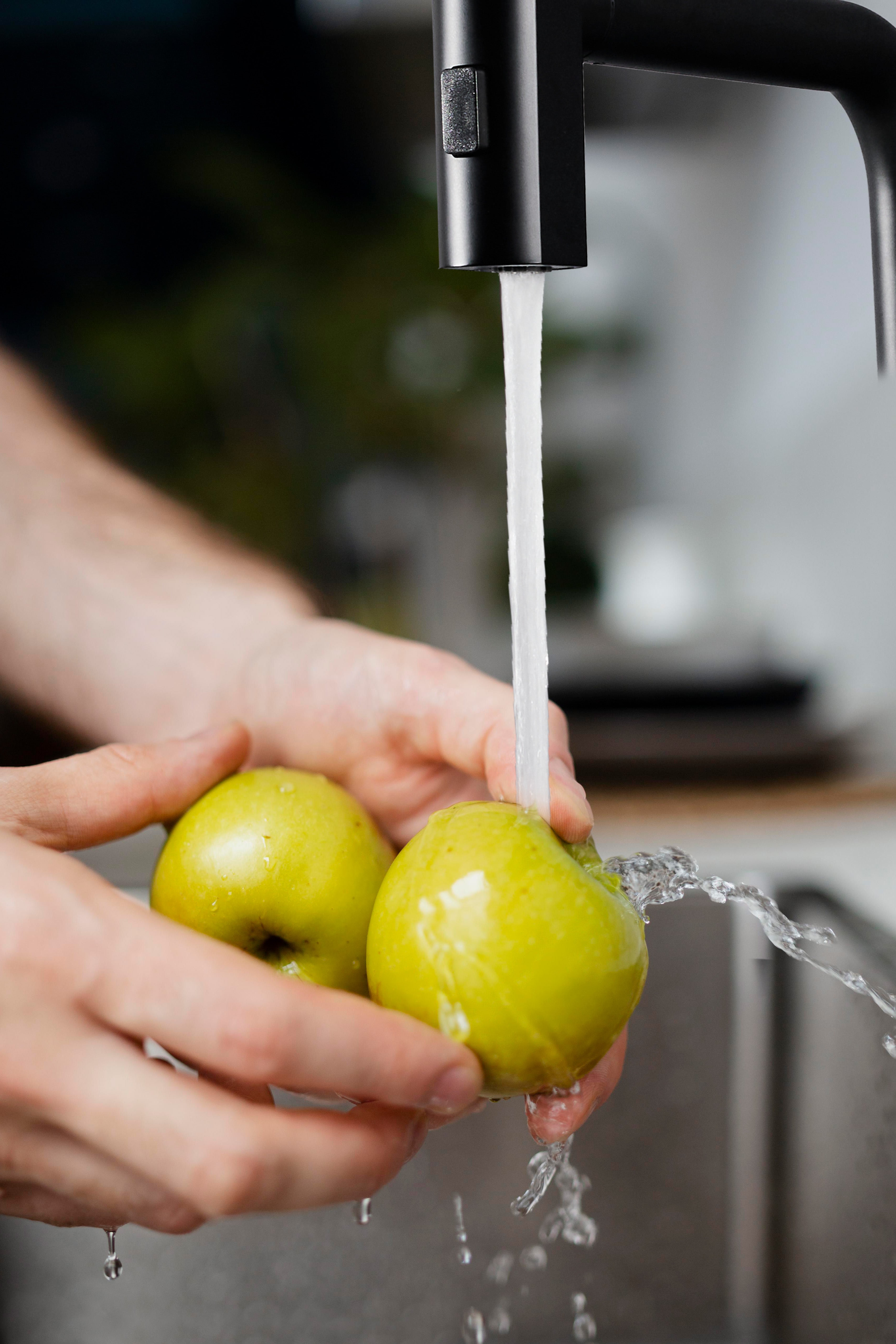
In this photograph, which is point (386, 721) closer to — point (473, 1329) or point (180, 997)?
point (180, 997)

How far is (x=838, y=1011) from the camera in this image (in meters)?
0.90

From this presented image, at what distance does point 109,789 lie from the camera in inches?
26.0

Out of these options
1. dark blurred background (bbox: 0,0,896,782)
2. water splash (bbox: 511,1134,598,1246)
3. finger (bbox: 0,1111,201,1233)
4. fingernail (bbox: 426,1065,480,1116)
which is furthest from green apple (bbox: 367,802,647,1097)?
dark blurred background (bbox: 0,0,896,782)

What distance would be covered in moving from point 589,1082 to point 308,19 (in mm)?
1841

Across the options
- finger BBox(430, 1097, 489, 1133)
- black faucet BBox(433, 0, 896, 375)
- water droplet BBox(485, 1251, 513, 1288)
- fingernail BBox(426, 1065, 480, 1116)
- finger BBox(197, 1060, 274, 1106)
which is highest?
black faucet BBox(433, 0, 896, 375)

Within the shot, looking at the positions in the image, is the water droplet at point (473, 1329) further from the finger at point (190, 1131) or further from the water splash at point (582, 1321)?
the finger at point (190, 1131)

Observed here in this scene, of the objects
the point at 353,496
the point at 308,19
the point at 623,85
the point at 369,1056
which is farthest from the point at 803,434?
the point at 369,1056

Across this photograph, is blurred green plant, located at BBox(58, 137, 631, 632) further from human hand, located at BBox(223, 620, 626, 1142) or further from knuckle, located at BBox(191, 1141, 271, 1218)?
knuckle, located at BBox(191, 1141, 271, 1218)

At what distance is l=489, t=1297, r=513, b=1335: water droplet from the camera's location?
92 cm

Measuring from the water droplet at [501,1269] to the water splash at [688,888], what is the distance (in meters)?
0.43

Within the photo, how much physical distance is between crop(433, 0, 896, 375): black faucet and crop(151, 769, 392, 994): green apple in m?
0.32

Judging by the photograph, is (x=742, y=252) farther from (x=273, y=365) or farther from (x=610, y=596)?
(x=273, y=365)

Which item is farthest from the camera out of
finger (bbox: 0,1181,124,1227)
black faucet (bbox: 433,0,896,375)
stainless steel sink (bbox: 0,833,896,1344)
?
stainless steel sink (bbox: 0,833,896,1344)

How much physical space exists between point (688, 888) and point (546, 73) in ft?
1.48
